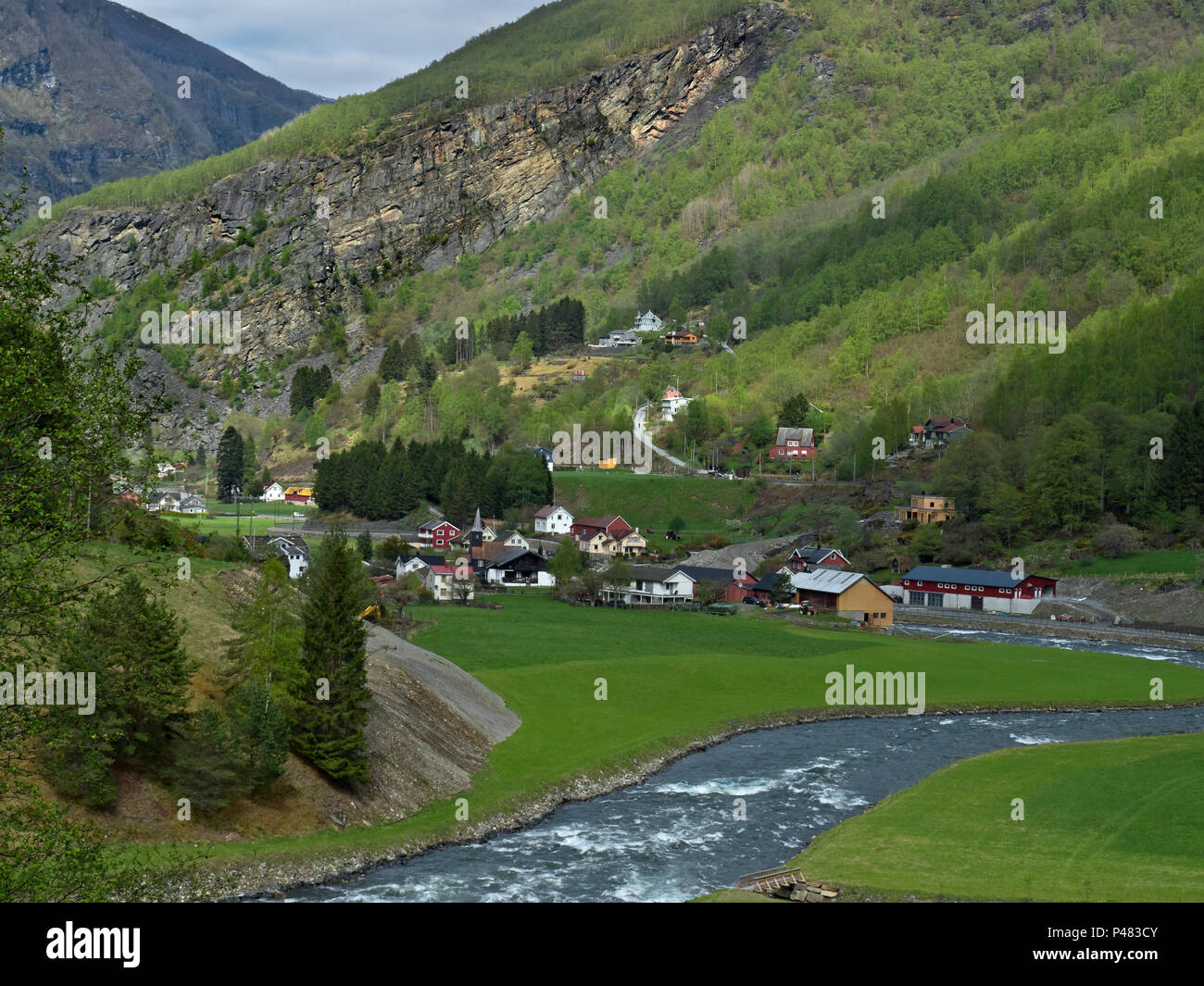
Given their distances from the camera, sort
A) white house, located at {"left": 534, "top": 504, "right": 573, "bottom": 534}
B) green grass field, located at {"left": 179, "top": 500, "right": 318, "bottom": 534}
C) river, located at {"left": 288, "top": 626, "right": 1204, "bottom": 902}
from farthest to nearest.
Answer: white house, located at {"left": 534, "top": 504, "right": 573, "bottom": 534} < green grass field, located at {"left": 179, "top": 500, "right": 318, "bottom": 534} < river, located at {"left": 288, "top": 626, "right": 1204, "bottom": 902}

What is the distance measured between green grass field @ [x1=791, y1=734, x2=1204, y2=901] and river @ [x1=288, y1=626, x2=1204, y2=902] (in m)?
2.63

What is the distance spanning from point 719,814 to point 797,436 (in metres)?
137

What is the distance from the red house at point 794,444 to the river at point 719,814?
108m

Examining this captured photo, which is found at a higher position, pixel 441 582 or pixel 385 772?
pixel 441 582

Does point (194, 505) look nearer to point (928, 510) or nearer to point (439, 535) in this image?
point (439, 535)

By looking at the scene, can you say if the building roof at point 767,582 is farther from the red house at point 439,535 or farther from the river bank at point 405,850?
the river bank at point 405,850

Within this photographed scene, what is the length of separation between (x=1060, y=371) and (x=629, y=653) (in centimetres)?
11041

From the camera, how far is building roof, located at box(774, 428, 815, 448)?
17788cm

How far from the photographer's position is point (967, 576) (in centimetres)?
11788

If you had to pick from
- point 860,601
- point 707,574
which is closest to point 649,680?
point 860,601

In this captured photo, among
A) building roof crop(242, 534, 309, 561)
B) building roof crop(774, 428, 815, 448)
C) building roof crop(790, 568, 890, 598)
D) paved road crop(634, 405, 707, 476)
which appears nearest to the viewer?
building roof crop(242, 534, 309, 561)

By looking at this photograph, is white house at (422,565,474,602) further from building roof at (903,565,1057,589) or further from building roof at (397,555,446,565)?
building roof at (903,565,1057,589)

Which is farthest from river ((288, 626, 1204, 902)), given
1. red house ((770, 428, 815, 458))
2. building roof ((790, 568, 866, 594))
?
red house ((770, 428, 815, 458))

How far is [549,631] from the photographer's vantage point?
288 feet
